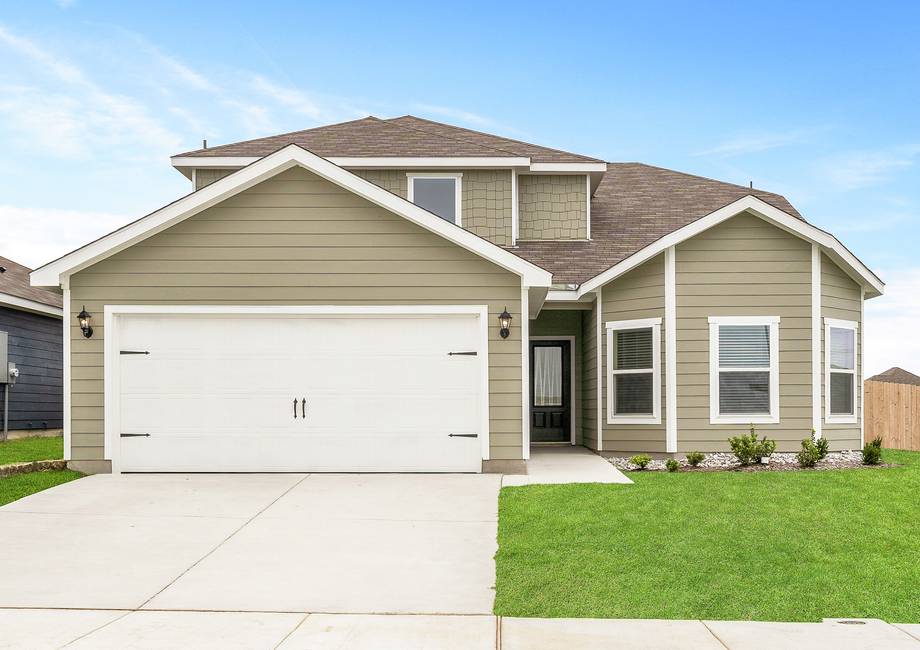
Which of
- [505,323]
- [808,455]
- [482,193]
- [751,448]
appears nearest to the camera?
[505,323]

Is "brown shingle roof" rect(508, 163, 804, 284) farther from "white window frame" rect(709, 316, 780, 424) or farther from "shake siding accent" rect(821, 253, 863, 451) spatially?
"shake siding accent" rect(821, 253, 863, 451)

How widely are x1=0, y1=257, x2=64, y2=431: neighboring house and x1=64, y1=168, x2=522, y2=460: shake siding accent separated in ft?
23.8

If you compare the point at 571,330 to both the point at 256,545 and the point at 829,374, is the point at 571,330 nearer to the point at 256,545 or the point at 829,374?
the point at 829,374

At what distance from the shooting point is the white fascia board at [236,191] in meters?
10.6

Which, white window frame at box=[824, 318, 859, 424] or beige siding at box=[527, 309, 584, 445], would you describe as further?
beige siding at box=[527, 309, 584, 445]

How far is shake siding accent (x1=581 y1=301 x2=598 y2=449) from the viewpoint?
45.3ft

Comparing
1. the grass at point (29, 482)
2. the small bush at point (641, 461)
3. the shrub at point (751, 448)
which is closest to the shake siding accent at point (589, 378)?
the small bush at point (641, 461)

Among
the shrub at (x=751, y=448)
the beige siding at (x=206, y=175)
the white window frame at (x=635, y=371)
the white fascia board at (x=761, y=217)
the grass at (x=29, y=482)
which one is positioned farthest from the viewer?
the beige siding at (x=206, y=175)

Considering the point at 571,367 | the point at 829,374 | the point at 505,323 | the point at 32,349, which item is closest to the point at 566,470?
the point at 505,323

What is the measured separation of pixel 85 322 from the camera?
10.7 meters

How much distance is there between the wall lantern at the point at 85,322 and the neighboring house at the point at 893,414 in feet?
51.7

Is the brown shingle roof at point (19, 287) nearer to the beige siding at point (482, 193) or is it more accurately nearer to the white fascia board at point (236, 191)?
the white fascia board at point (236, 191)

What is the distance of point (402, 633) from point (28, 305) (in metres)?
15.6

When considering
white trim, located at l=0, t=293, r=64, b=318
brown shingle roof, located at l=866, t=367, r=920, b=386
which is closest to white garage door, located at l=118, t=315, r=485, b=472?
white trim, located at l=0, t=293, r=64, b=318
